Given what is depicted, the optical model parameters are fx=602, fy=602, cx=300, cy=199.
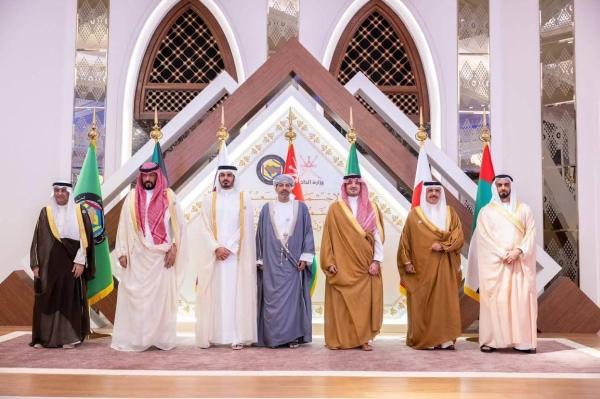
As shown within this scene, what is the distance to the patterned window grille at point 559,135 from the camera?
760 centimetres

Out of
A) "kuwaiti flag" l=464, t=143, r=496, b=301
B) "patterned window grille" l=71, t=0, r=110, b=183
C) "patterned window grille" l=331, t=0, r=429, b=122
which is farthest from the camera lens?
"patterned window grille" l=331, t=0, r=429, b=122

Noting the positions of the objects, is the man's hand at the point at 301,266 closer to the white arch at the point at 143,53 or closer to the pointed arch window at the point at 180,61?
the white arch at the point at 143,53

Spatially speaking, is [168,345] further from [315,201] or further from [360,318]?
[315,201]

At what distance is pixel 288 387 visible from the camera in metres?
3.25

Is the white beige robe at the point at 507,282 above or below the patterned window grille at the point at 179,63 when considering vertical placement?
below

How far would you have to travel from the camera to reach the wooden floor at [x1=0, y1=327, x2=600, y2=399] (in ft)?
10.1

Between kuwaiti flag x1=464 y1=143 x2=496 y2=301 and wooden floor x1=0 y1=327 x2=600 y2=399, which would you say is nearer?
wooden floor x1=0 y1=327 x2=600 y2=399

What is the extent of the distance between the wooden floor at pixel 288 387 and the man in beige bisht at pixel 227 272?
120cm

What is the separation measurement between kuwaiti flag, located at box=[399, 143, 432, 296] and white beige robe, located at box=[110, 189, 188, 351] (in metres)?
2.00

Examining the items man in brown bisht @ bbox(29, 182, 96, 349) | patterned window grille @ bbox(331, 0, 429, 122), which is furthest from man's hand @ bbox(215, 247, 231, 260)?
patterned window grille @ bbox(331, 0, 429, 122)

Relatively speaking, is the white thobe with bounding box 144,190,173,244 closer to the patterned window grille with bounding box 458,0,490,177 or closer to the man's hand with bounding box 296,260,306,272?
the man's hand with bounding box 296,260,306,272

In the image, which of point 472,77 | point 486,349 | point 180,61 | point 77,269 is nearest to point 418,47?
point 472,77

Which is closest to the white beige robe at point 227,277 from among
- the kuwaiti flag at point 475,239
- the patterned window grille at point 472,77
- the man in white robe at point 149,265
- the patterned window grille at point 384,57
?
the man in white robe at point 149,265

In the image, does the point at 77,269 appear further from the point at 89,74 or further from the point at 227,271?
the point at 89,74
